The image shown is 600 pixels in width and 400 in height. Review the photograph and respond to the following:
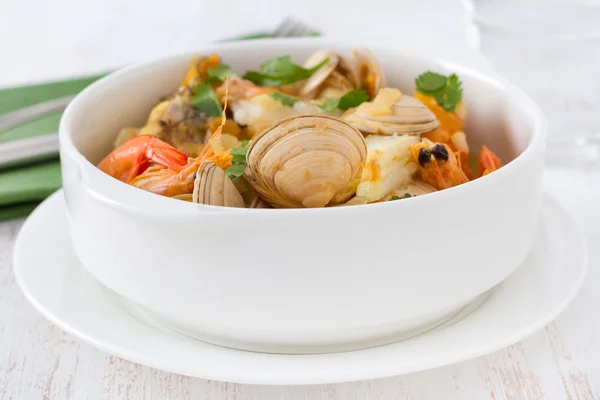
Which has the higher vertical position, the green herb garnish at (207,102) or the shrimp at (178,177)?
the shrimp at (178,177)

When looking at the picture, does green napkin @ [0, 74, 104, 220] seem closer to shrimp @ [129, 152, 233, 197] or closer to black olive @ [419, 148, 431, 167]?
shrimp @ [129, 152, 233, 197]

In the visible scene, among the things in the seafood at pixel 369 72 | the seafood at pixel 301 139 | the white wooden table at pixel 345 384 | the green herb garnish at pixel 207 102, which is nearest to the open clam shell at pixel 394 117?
the seafood at pixel 301 139

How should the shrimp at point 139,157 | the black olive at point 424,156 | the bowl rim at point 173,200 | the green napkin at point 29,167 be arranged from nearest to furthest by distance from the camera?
the bowl rim at point 173,200 < the black olive at point 424,156 < the shrimp at point 139,157 < the green napkin at point 29,167

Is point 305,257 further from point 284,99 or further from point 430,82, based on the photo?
point 430,82

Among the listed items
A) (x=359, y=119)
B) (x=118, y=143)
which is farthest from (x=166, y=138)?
(x=359, y=119)

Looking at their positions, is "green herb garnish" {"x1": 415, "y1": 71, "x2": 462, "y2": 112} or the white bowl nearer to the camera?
the white bowl

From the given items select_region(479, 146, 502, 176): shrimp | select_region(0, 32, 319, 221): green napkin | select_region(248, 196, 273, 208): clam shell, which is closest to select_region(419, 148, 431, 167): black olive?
select_region(479, 146, 502, 176): shrimp

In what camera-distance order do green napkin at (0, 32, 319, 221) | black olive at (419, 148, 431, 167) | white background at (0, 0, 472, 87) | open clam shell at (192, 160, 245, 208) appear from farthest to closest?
white background at (0, 0, 472, 87)
green napkin at (0, 32, 319, 221)
black olive at (419, 148, 431, 167)
open clam shell at (192, 160, 245, 208)

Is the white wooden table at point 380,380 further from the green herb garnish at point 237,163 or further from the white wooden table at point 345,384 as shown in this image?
the green herb garnish at point 237,163
